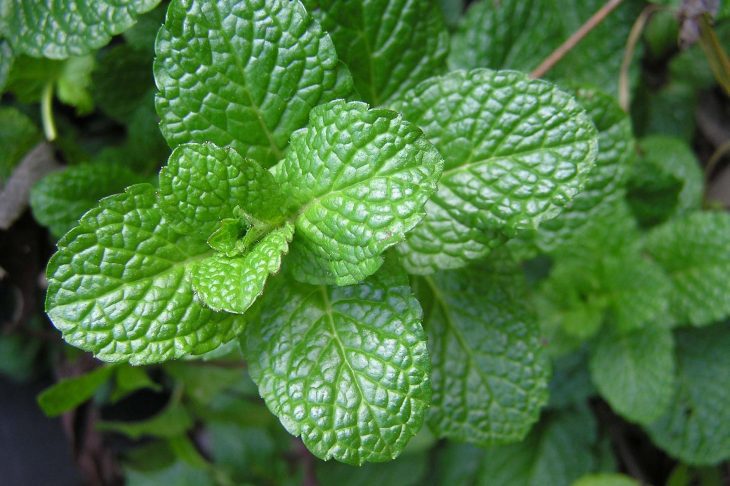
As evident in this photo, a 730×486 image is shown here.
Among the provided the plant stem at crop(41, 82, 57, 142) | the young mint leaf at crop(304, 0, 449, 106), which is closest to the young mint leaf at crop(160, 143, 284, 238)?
the young mint leaf at crop(304, 0, 449, 106)

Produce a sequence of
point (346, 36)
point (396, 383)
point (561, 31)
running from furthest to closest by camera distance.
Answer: point (561, 31) → point (346, 36) → point (396, 383)

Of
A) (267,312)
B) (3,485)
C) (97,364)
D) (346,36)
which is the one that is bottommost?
(3,485)

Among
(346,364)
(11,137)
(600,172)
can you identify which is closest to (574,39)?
(600,172)

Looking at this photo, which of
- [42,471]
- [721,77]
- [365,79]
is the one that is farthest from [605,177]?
[42,471]

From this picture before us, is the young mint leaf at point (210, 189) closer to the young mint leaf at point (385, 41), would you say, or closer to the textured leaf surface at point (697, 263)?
the young mint leaf at point (385, 41)

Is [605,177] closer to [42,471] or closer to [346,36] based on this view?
[346,36]

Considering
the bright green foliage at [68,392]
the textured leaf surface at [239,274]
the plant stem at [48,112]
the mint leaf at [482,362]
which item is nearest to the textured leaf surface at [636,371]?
the mint leaf at [482,362]
